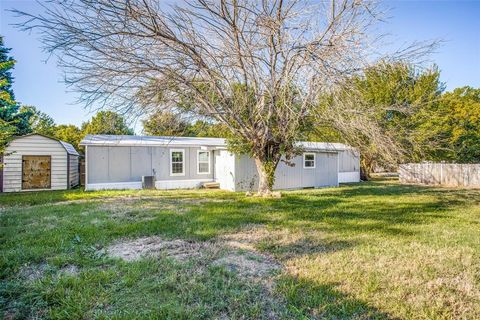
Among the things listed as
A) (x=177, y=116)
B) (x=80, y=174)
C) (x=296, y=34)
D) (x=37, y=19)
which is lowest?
(x=80, y=174)

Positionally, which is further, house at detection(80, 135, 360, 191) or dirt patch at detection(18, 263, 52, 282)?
house at detection(80, 135, 360, 191)

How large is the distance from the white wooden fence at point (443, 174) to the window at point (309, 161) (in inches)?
239

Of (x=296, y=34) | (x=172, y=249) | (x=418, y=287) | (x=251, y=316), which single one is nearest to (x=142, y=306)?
(x=251, y=316)

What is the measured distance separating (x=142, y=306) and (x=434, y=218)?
7.04 metres

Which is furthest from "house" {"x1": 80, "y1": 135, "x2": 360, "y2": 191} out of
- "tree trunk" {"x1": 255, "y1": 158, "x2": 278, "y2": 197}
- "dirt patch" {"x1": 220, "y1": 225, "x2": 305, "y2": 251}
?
"dirt patch" {"x1": 220, "y1": 225, "x2": 305, "y2": 251}

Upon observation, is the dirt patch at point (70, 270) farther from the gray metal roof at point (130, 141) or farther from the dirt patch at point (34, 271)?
the gray metal roof at point (130, 141)

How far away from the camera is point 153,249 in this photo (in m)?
4.18

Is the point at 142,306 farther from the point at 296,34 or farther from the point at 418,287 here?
the point at 296,34

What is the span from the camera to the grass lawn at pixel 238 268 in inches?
101

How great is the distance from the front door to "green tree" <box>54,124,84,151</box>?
22.0 feet

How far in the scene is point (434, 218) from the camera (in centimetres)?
684

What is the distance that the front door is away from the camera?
1282 centimetres

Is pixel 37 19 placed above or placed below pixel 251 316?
above

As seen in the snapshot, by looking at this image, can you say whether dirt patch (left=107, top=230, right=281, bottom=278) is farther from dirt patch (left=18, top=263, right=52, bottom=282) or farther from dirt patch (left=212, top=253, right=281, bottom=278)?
dirt patch (left=18, top=263, right=52, bottom=282)
